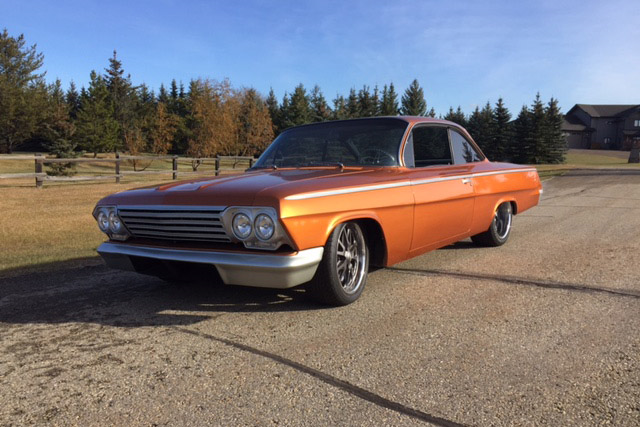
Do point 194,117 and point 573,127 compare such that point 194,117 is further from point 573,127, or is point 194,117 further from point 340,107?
point 573,127

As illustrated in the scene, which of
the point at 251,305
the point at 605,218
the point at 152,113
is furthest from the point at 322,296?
the point at 152,113

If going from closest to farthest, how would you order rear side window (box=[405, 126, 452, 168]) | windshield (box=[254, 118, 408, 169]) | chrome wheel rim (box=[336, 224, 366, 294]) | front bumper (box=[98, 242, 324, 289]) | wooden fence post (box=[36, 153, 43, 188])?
1. front bumper (box=[98, 242, 324, 289])
2. chrome wheel rim (box=[336, 224, 366, 294])
3. windshield (box=[254, 118, 408, 169])
4. rear side window (box=[405, 126, 452, 168])
5. wooden fence post (box=[36, 153, 43, 188])

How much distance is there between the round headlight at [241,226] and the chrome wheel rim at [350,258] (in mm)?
769

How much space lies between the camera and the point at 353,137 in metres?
4.61

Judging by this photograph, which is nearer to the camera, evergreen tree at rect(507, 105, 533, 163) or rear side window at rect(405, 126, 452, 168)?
rear side window at rect(405, 126, 452, 168)

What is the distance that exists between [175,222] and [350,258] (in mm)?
1349

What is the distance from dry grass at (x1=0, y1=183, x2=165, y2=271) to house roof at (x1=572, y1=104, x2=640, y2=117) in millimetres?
85514

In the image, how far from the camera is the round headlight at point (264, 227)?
10.3 ft

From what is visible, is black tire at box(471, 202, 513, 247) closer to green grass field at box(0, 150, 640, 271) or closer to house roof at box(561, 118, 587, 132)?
green grass field at box(0, 150, 640, 271)

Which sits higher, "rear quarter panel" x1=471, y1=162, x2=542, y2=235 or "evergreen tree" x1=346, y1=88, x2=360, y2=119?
"evergreen tree" x1=346, y1=88, x2=360, y2=119

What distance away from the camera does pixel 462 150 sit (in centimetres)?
573

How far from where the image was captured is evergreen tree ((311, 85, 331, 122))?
204ft

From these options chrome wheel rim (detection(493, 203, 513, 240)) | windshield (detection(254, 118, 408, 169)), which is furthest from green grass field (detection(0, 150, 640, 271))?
chrome wheel rim (detection(493, 203, 513, 240))

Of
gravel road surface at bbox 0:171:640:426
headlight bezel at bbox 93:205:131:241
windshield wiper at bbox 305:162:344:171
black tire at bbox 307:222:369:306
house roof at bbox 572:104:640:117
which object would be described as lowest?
gravel road surface at bbox 0:171:640:426
